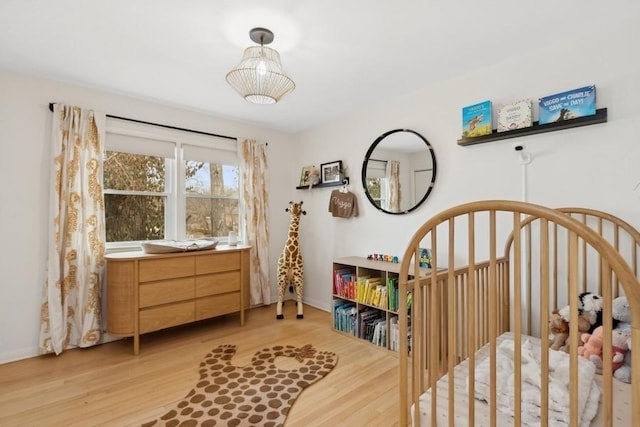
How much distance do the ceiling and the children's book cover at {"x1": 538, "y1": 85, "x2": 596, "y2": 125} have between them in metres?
0.37

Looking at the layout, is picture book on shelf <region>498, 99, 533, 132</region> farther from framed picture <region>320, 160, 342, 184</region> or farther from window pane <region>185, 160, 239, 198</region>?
window pane <region>185, 160, 239, 198</region>

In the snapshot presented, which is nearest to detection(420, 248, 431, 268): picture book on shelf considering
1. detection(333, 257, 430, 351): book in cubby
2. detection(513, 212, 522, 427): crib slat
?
detection(333, 257, 430, 351): book in cubby

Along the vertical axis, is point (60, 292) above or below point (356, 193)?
below

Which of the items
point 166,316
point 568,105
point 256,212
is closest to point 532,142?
point 568,105

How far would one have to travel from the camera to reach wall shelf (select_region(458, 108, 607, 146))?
5.83 feet

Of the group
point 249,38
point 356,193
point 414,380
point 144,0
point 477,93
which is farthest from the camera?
point 356,193

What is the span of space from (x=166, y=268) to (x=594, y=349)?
2879mm

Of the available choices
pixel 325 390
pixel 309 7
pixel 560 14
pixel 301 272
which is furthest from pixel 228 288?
pixel 560 14

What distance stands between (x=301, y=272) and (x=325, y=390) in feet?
5.10

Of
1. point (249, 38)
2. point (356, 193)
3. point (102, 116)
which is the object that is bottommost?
point (356, 193)

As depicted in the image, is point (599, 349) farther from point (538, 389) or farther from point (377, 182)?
point (377, 182)

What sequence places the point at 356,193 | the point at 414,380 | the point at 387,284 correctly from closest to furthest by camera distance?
1. the point at 414,380
2. the point at 387,284
3. the point at 356,193

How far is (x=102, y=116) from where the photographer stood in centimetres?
268

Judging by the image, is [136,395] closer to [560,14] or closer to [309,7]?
[309,7]
